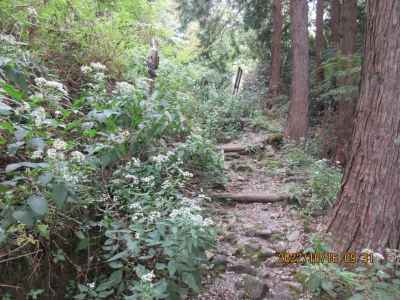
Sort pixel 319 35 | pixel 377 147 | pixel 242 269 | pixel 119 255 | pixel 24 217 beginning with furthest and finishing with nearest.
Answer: pixel 319 35, pixel 242 269, pixel 377 147, pixel 119 255, pixel 24 217

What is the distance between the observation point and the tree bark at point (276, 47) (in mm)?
12116

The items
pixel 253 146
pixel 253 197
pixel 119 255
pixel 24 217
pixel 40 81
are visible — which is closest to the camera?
pixel 24 217

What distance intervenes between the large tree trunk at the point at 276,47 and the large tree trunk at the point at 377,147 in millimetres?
9117

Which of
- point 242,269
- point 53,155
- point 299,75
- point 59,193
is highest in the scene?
point 299,75

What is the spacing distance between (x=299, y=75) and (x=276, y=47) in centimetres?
446

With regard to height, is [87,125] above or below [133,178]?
above

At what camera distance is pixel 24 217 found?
2217 mm

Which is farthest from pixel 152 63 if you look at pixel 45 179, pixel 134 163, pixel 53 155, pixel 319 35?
pixel 319 35

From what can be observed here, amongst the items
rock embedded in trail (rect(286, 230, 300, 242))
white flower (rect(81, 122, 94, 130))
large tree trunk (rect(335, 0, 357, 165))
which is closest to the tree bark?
large tree trunk (rect(335, 0, 357, 165))

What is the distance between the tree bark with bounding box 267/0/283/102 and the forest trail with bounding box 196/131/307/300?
25.1ft

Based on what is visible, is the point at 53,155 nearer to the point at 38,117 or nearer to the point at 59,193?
the point at 59,193

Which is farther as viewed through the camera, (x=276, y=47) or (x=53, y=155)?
(x=276, y=47)

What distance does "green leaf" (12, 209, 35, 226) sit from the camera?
2195mm

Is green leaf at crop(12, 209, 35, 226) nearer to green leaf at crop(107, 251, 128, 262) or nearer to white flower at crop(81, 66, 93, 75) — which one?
green leaf at crop(107, 251, 128, 262)
